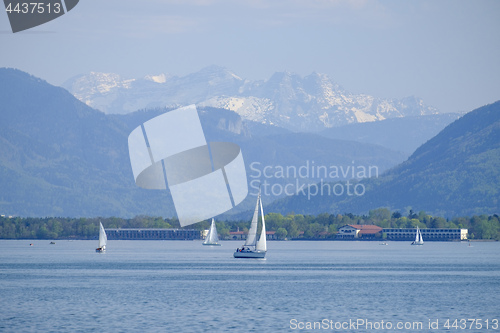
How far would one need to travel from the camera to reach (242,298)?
348 ft

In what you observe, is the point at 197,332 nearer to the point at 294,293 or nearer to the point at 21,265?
the point at 294,293

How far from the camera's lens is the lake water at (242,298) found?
8444 cm

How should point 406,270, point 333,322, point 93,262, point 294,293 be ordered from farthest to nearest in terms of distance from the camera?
point 93,262, point 406,270, point 294,293, point 333,322

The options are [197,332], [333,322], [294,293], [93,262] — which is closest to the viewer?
[197,332]

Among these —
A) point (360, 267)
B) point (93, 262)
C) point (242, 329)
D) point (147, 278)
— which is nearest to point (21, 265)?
point (93, 262)

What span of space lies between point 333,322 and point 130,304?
22340mm

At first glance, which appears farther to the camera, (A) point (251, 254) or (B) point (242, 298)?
(A) point (251, 254)

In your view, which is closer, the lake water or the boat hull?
the lake water

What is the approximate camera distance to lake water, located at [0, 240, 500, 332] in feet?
277

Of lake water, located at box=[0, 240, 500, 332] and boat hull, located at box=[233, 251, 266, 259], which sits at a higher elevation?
boat hull, located at box=[233, 251, 266, 259]

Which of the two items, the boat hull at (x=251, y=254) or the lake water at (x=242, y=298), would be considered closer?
the lake water at (x=242, y=298)

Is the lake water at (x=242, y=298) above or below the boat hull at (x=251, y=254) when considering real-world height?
→ below

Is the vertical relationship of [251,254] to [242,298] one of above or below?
above

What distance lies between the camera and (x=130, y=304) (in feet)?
324
